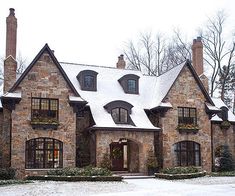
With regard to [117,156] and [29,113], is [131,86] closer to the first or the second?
[117,156]

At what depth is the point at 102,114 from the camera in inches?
1120

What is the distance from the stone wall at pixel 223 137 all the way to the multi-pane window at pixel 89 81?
444 inches

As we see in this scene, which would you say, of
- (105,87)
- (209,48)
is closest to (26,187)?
(105,87)

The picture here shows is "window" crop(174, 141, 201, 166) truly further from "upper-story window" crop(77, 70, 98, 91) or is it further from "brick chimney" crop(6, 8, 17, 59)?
"brick chimney" crop(6, 8, 17, 59)

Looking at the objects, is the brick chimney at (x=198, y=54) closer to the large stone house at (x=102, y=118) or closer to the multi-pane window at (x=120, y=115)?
the large stone house at (x=102, y=118)

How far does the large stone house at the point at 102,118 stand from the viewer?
1020 inches

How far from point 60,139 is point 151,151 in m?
6.71

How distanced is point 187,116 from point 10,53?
46.7ft

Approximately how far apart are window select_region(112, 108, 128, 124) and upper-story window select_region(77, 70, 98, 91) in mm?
2989

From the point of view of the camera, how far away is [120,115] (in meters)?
29.0

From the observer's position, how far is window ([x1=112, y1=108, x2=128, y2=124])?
28.8 m

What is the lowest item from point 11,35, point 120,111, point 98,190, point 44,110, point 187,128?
point 98,190

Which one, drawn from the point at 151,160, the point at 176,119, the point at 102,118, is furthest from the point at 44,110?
the point at 176,119

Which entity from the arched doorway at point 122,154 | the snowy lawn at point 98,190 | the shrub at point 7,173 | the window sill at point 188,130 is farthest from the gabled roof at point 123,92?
the snowy lawn at point 98,190
